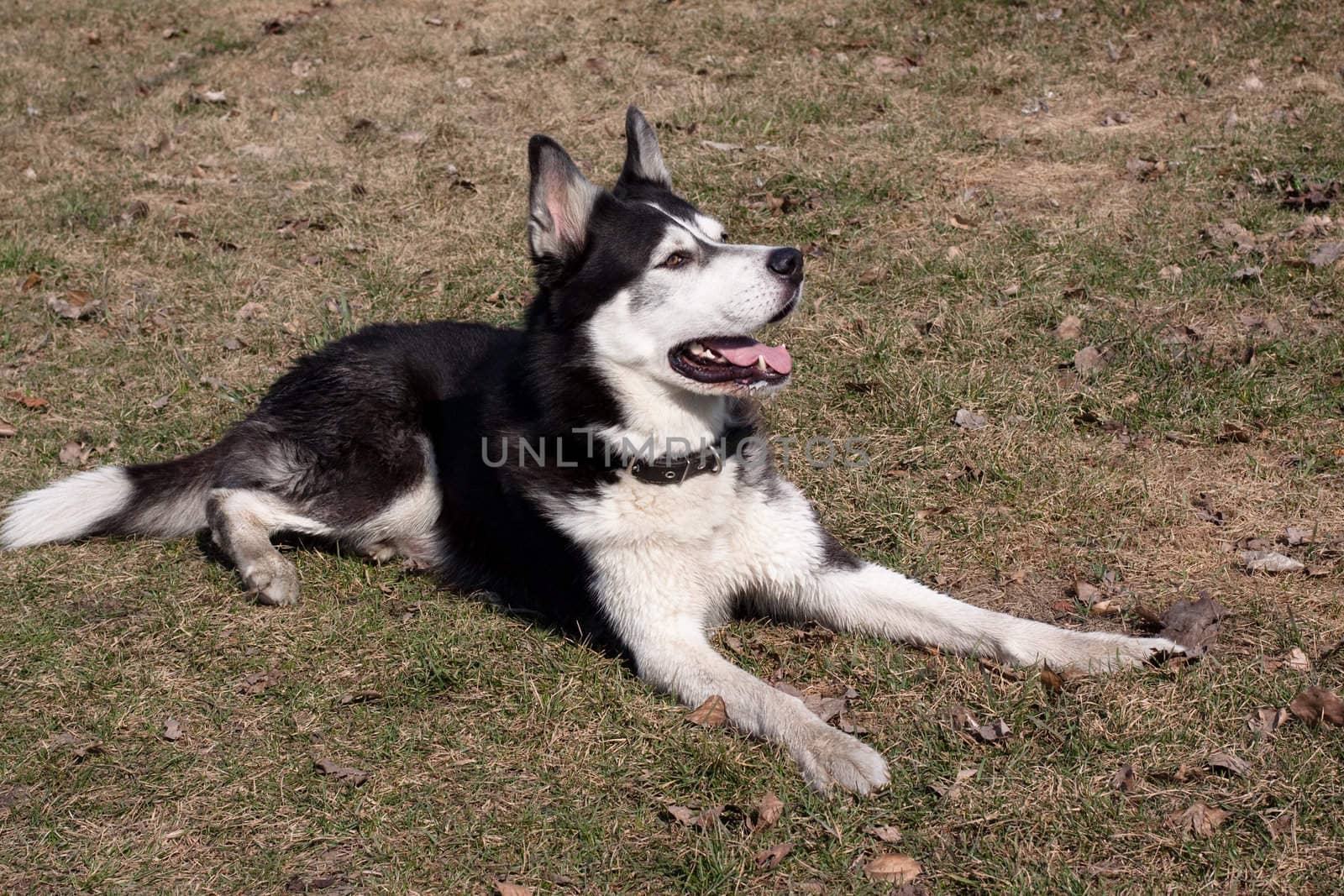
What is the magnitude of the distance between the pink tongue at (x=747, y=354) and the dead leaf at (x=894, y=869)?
5.27ft

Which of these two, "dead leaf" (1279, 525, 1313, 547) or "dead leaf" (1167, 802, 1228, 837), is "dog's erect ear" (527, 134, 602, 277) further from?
"dead leaf" (1279, 525, 1313, 547)

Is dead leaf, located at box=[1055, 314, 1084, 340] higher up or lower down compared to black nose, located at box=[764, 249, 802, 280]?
lower down

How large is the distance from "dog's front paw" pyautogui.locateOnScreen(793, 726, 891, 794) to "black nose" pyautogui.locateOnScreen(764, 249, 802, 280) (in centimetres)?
145

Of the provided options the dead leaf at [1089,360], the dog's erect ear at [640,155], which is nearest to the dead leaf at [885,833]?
the dog's erect ear at [640,155]

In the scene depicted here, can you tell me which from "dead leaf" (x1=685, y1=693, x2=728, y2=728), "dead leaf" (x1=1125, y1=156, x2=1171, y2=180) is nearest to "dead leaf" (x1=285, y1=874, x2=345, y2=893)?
"dead leaf" (x1=685, y1=693, x2=728, y2=728)

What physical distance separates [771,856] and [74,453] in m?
4.10

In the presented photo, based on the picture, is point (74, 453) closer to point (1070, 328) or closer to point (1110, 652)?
point (1110, 652)

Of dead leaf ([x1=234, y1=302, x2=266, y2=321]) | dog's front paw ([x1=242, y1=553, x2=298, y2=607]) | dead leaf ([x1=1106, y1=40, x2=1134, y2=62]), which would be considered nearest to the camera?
dog's front paw ([x1=242, y1=553, x2=298, y2=607])

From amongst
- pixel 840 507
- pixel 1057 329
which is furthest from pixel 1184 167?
pixel 840 507

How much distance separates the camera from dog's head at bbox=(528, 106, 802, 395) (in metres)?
3.74

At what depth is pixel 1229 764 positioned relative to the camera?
3131 millimetres

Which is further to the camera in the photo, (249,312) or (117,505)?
(249,312)

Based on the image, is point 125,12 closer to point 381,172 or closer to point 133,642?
point 381,172

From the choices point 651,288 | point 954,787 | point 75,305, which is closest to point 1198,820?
point 954,787
